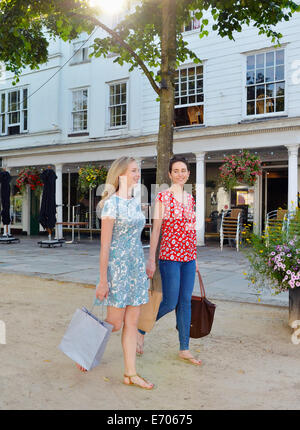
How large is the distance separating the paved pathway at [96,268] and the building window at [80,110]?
647cm

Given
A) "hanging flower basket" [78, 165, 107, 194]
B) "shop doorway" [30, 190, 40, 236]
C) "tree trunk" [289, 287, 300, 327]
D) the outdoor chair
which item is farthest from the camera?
"shop doorway" [30, 190, 40, 236]

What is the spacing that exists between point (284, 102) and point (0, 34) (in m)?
8.53

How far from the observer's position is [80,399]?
3.09 m

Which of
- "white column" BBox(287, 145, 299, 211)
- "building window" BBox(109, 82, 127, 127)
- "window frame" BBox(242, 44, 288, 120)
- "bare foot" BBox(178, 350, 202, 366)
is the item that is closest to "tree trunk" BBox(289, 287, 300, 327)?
"bare foot" BBox(178, 350, 202, 366)

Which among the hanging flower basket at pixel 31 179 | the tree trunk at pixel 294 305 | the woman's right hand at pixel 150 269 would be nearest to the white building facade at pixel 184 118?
the hanging flower basket at pixel 31 179

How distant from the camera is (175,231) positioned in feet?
12.8

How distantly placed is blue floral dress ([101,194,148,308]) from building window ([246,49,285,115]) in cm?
1096

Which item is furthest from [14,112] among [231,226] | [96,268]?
[96,268]

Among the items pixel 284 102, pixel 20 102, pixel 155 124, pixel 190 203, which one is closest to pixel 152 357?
pixel 190 203

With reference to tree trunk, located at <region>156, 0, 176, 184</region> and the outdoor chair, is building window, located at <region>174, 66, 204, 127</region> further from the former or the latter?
tree trunk, located at <region>156, 0, 176, 184</region>

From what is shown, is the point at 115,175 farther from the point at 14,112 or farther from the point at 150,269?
the point at 14,112

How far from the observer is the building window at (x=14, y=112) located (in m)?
20.0

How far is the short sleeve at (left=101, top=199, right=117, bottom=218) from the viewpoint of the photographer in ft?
10.7

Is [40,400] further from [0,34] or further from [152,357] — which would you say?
[0,34]
